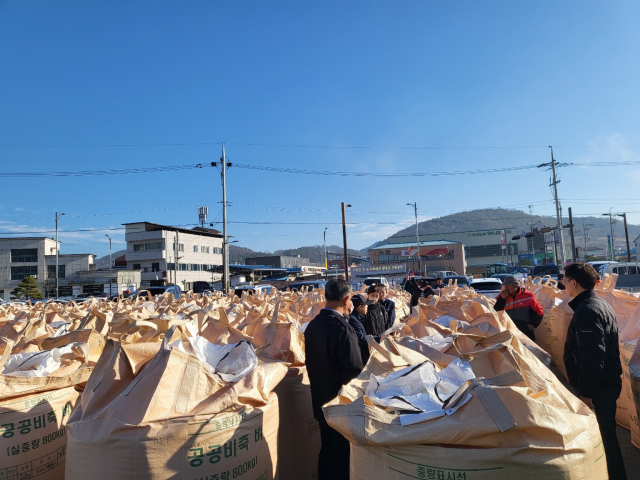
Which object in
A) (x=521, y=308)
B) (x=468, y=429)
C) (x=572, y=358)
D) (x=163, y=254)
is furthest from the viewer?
(x=163, y=254)

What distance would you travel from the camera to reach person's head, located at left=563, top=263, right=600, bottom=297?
3.17 m

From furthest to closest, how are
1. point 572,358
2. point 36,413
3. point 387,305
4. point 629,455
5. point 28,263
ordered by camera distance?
point 28,263 < point 387,305 < point 629,455 < point 572,358 < point 36,413

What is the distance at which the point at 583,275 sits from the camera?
10.5 ft

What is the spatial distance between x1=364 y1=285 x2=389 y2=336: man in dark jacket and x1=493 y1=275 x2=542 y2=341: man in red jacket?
1601mm

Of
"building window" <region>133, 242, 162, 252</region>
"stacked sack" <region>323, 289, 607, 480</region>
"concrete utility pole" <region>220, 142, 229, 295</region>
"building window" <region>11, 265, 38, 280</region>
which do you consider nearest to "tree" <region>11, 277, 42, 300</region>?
"building window" <region>11, 265, 38, 280</region>

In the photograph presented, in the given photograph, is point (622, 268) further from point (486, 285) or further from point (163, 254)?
point (163, 254)

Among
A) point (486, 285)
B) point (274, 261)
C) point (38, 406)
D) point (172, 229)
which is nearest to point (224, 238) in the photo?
point (486, 285)

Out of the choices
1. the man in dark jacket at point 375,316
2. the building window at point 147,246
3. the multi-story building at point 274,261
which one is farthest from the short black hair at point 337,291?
the multi-story building at point 274,261

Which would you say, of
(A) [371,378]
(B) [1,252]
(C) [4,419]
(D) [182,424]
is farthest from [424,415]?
(B) [1,252]

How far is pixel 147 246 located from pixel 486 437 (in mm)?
57669

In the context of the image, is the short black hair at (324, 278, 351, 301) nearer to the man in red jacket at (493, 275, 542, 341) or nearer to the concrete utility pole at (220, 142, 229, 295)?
the man in red jacket at (493, 275, 542, 341)

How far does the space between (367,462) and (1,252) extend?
203ft

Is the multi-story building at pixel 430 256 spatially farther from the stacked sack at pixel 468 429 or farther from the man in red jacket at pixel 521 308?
the stacked sack at pixel 468 429

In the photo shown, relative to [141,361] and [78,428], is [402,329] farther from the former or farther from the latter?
[78,428]
